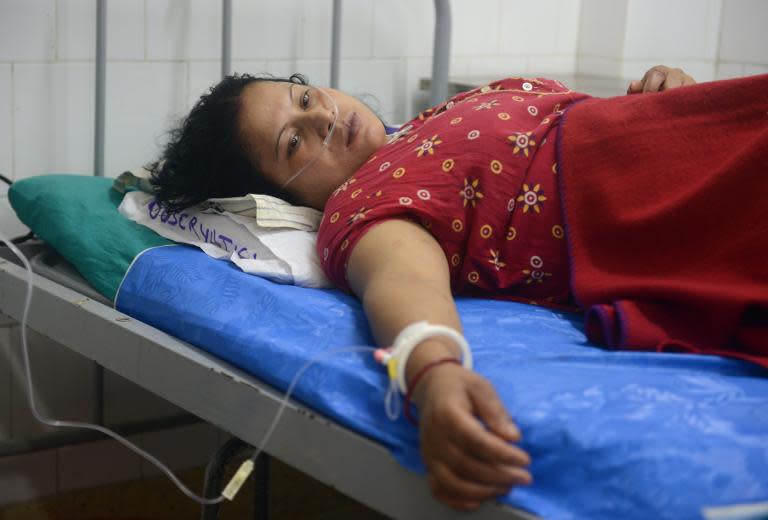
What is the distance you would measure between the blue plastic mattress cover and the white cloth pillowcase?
52 mm

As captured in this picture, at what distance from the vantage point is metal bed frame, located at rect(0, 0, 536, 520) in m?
1.04

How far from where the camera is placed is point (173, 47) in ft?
6.96

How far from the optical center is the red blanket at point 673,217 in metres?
1.24

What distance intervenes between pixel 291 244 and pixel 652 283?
22.7 inches

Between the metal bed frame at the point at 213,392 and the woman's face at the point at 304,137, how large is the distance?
0.37 m

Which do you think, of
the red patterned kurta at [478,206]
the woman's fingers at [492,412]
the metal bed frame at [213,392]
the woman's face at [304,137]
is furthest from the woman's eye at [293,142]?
the woman's fingers at [492,412]

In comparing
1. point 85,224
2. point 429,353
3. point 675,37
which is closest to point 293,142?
point 85,224

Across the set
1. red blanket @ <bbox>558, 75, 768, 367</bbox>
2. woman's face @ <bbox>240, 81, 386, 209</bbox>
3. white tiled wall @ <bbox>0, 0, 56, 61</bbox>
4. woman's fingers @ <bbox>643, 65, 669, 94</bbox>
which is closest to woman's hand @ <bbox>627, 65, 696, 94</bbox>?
woman's fingers @ <bbox>643, 65, 669, 94</bbox>

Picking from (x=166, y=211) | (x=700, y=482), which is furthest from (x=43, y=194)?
(x=700, y=482)

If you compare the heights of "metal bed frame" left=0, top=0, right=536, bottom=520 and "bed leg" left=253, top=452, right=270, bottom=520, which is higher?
"metal bed frame" left=0, top=0, right=536, bottom=520

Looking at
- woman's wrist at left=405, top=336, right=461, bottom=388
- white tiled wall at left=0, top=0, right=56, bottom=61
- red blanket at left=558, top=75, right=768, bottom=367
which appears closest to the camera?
woman's wrist at left=405, top=336, right=461, bottom=388

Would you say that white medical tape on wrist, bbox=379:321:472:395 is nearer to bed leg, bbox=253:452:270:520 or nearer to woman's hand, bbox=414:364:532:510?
woman's hand, bbox=414:364:532:510

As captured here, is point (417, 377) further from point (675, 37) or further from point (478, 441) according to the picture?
point (675, 37)

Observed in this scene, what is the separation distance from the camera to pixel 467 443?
0.90 meters
